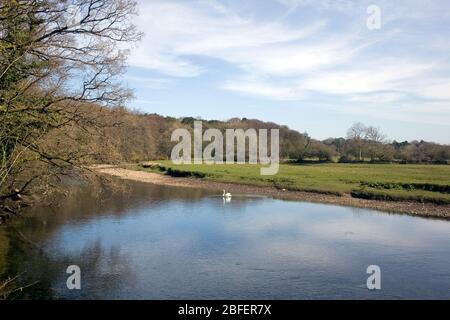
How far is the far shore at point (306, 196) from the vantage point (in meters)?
32.0

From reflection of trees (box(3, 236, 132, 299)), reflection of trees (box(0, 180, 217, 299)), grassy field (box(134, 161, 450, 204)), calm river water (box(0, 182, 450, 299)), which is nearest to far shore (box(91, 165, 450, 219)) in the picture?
grassy field (box(134, 161, 450, 204))

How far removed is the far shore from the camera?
32037mm

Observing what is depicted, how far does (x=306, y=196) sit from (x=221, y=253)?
2215 cm

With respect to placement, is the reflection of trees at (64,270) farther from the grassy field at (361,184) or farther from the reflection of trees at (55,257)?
the grassy field at (361,184)

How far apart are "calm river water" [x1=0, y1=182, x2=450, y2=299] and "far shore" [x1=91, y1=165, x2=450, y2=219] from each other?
2464 millimetres

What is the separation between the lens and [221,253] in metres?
19.4

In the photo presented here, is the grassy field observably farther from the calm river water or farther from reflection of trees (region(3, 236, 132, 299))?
reflection of trees (region(3, 236, 132, 299))

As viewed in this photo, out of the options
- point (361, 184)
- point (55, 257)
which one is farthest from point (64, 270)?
point (361, 184)

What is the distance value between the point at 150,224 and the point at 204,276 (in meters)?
10.0

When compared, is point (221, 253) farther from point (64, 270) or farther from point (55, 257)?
point (55, 257)

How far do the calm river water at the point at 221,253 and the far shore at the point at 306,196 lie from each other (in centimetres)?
246

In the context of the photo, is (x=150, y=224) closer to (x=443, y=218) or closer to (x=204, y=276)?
(x=204, y=276)

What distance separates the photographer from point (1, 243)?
19828mm
